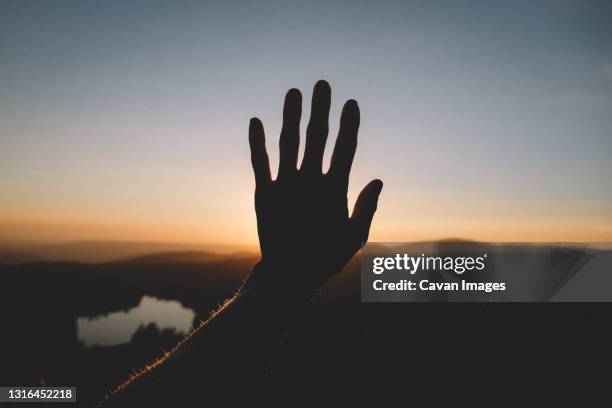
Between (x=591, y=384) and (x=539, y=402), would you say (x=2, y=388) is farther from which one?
(x=591, y=384)

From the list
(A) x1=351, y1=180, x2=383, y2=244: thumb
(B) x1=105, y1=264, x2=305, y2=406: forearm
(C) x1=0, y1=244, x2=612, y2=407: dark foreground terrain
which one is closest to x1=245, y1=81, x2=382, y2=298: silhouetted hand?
(A) x1=351, y1=180, x2=383, y2=244: thumb

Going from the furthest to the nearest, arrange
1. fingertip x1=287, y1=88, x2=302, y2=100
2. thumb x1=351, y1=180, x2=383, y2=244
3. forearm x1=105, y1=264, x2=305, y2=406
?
thumb x1=351, y1=180, x2=383, y2=244, fingertip x1=287, y1=88, x2=302, y2=100, forearm x1=105, y1=264, x2=305, y2=406

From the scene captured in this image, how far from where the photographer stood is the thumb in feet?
7.36

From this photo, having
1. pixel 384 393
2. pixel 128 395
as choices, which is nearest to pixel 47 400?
pixel 128 395

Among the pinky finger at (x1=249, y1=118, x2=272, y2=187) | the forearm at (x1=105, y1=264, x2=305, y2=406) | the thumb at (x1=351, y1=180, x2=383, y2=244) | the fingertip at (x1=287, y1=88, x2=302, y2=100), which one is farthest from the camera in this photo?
the thumb at (x1=351, y1=180, x2=383, y2=244)

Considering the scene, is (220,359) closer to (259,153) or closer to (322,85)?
(259,153)

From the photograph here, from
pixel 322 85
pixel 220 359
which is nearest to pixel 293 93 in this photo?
pixel 322 85

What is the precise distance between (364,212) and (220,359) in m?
1.18

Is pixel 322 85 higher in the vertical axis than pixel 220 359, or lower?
higher

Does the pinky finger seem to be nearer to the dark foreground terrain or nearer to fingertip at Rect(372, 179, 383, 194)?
fingertip at Rect(372, 179, 383, 194)

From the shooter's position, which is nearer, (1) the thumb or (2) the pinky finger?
(2) the pinky finger

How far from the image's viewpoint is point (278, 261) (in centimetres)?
207

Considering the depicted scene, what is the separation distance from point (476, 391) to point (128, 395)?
277 ft

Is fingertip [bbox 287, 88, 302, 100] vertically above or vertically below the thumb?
above
